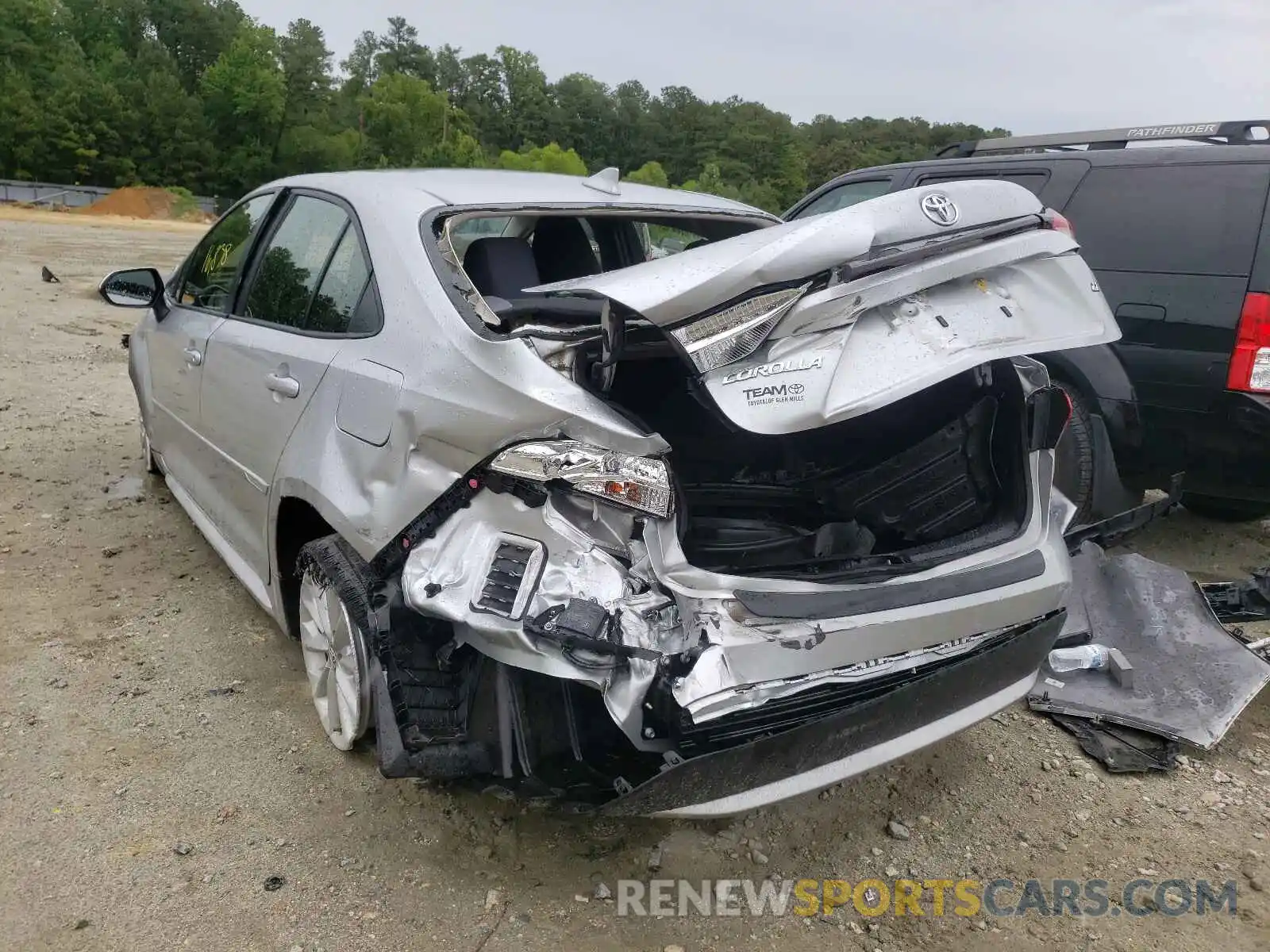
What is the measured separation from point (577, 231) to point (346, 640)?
5.54 feet

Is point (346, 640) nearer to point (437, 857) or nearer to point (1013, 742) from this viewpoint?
point (437, 857)

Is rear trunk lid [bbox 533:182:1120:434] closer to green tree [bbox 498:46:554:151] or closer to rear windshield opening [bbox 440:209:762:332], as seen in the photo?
rear windshield opening [bbox 440:209:762:332]

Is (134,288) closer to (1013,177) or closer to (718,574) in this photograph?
(718,574)

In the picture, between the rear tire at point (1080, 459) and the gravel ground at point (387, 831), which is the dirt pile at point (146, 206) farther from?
the rear tire at point (1080, 459)

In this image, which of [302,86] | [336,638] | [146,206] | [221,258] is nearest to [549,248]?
[221,258]

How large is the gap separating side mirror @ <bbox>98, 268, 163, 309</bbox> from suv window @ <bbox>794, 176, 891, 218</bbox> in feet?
12.6

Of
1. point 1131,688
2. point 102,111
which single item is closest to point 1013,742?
point 1131,688

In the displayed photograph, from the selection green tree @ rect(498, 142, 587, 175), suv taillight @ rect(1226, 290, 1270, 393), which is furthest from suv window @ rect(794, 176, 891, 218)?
green tree @ rect(498, 142, 587, 175)

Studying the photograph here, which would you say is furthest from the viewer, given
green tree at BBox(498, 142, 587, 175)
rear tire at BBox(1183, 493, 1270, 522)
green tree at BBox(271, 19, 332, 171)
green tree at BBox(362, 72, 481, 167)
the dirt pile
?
green tree at BBox(362, 72, 481, 167)

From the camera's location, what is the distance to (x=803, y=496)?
2.82m

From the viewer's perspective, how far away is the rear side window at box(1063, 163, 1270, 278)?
158 inches

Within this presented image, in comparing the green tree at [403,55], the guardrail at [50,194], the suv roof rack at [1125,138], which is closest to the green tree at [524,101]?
the green tree at [403,55]

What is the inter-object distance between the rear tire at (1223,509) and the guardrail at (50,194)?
45.7 m

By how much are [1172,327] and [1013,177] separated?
1466mm
